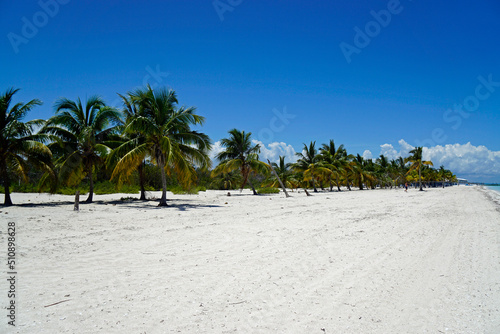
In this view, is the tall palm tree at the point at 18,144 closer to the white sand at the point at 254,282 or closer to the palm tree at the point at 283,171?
the white sand at the point at 254,282

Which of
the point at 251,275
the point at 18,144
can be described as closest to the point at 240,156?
the point at 18,144

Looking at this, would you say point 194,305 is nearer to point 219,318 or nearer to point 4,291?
point 219,318

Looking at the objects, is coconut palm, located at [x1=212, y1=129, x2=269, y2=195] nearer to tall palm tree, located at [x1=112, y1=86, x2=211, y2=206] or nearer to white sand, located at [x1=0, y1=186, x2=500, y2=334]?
tall palm tree, located at [x1=112, y1=86, x2=211, y2=206]

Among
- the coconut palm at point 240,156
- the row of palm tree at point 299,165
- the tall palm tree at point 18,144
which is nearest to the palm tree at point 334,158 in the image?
the row of palm tree at point 299,165

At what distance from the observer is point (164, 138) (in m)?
14.3

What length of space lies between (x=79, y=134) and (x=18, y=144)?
2.78 meters

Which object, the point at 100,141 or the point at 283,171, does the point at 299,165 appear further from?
the point at 100,141

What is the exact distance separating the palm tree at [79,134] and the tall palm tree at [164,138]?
2215 millimetres

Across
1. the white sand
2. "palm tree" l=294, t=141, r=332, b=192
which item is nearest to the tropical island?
the white sand

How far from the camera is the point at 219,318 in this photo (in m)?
2.98

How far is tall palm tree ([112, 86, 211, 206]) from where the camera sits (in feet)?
47.3

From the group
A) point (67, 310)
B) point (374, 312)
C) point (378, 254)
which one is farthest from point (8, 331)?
point (378, 254)

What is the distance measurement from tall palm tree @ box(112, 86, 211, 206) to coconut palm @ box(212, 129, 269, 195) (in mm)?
11154

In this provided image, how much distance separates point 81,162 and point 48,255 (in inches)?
497
